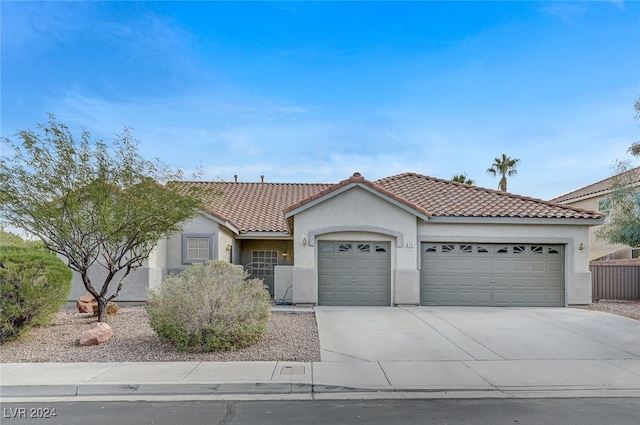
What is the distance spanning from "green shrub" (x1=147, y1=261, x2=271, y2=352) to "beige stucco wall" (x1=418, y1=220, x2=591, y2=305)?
8310 mm

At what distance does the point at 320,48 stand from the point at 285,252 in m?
9.08

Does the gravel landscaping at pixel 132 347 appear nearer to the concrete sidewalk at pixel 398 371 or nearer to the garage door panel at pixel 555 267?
the concrete sidewalk at pixel 398 371

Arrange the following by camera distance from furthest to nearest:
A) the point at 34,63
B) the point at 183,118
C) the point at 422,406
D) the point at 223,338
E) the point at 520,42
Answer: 1. the point at 183,118
2. the point at 520,42
3. the point at 34,63
4. the point at 223,338
5. the point at 422,406

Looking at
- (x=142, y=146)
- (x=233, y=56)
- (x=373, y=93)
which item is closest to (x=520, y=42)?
(x=373, y=93)

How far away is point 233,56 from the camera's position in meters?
16.1

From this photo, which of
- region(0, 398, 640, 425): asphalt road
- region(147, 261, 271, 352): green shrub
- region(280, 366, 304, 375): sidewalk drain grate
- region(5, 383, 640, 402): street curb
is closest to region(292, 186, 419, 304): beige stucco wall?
region(147, 261, 271, 352): green shrub

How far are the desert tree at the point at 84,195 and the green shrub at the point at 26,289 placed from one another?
3.37 ft

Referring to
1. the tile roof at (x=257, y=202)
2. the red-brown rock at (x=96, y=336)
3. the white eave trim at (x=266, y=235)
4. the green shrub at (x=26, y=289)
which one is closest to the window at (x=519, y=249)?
the white eave trim at (x=266, y=235)

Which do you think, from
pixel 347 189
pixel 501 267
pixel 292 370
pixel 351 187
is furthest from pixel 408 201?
pixel 292 370

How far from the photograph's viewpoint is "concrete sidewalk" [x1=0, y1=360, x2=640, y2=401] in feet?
20.6

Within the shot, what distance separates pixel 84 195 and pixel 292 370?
7193mm

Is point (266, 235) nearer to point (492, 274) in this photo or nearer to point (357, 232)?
point (357, 232)

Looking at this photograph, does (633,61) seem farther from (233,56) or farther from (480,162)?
(480,162)

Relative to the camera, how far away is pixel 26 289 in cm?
879
